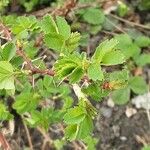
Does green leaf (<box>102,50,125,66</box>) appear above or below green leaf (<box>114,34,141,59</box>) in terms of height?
above

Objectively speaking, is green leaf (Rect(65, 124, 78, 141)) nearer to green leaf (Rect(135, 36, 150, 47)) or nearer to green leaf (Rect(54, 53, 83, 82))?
green leaf (Rect(54, 53, 83, 82))

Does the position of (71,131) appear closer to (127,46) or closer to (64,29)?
(64,29)

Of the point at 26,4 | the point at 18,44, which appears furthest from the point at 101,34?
the point at 18,44

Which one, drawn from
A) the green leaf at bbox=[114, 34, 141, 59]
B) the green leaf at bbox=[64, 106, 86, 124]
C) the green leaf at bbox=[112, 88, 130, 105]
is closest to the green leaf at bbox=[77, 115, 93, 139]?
the green leaf at bbox=[64, 106, 86, 124]

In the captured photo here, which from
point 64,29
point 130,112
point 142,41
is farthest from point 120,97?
point 64,29

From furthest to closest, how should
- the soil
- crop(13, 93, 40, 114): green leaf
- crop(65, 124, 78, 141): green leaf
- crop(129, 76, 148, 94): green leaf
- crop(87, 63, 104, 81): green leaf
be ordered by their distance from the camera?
crop(129, 76, 148, 94): green leaf
the soil
crop(13, 93, 40, 114): green leaf
crop(65, 124, 78, 141): green leaf
crop(87, 63, 104, 81): green leaf

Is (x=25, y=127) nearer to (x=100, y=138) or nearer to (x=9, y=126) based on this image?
(x=9, y=126)

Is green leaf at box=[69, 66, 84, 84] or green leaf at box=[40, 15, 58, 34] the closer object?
green leaf at box=[69, 66, 84, 84]
